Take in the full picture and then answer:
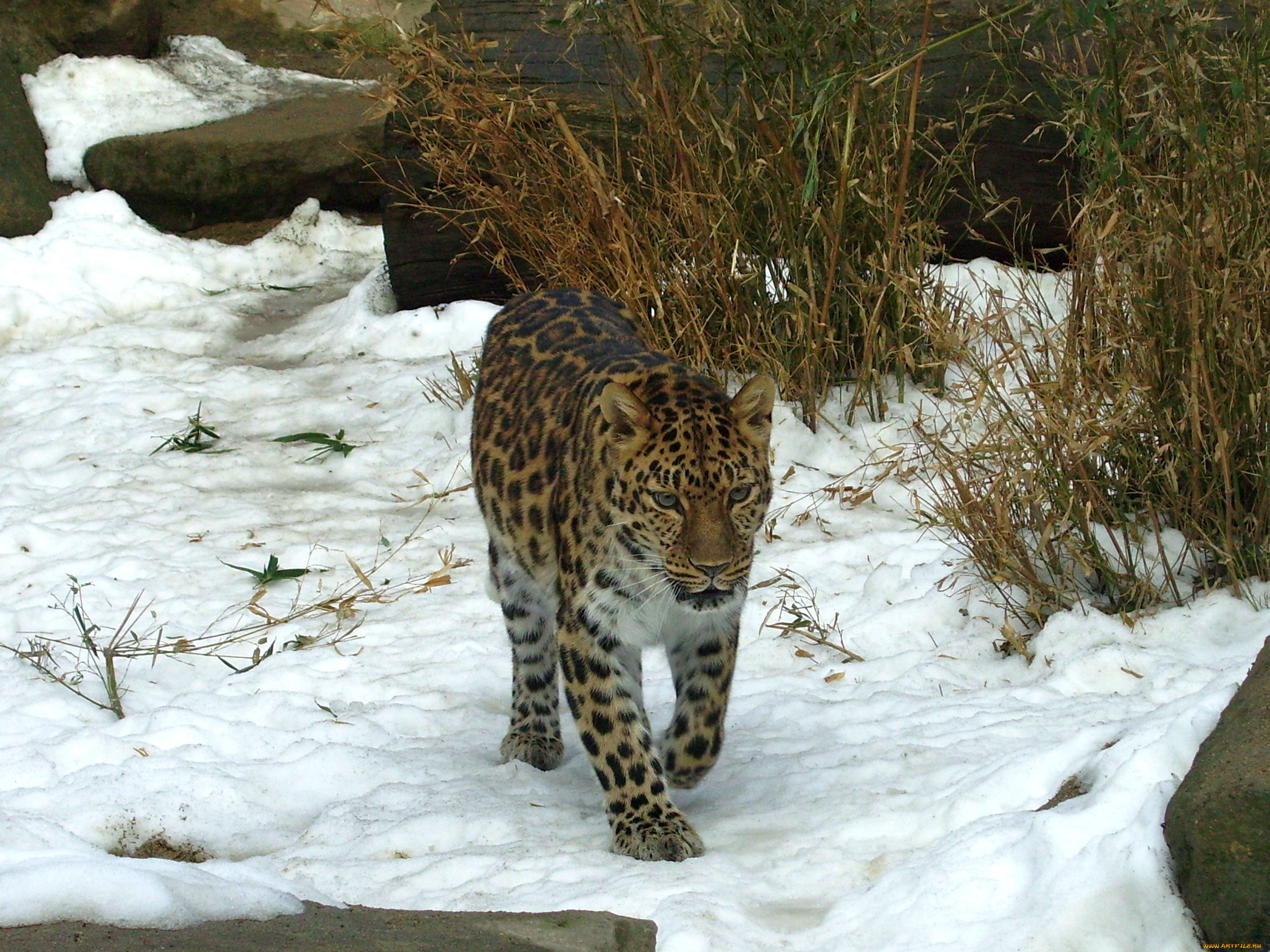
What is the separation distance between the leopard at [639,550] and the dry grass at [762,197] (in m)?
2.45

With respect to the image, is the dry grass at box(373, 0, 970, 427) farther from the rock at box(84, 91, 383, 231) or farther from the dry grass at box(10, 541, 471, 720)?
the rock at box(84, 91, 383, 231)

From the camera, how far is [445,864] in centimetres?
402

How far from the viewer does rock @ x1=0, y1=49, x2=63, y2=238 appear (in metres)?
11.7

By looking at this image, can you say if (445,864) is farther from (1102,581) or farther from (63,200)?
(63,200)

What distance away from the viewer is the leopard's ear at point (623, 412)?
4176 millimetres

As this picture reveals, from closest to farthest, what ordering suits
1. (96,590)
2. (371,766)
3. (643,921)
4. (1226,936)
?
1. (1226,936)
2. (643,921)
3. (371,766)
4. (96,590)

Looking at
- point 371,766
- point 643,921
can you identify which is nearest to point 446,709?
point 371,766

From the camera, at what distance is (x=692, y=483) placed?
416cm

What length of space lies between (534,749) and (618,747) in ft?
3.05

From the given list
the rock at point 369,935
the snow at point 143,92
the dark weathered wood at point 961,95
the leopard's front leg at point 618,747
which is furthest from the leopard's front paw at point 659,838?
the snow at point 143,92

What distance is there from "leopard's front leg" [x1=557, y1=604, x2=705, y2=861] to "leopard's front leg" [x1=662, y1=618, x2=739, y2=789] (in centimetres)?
12

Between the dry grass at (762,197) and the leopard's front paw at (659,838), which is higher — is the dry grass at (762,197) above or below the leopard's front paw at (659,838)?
above

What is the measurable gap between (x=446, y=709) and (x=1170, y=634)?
270 centimetres

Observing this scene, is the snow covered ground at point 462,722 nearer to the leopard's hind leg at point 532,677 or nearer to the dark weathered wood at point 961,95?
the leopard's hind leg at point 532,677
